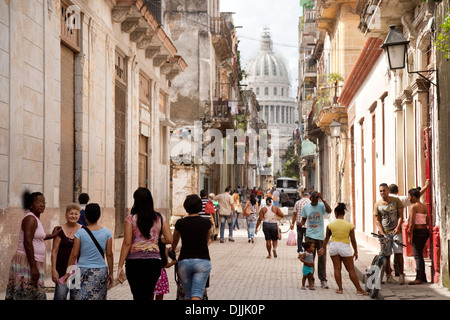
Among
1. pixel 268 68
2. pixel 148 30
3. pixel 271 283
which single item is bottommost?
pixel 271 283

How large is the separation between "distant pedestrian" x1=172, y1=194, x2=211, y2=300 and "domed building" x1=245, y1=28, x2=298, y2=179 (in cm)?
17781

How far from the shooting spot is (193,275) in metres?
7.38

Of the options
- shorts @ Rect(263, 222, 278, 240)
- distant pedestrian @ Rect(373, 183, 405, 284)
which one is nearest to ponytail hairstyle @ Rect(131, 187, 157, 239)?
distant pedestrian @ Rect(373, 183, 405, 284)

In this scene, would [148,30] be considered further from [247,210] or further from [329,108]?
[329,108]

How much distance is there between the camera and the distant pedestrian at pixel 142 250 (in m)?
7.08

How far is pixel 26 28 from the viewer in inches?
454

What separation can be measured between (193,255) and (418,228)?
5.03m

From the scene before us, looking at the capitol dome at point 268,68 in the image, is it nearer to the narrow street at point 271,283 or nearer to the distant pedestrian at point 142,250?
the narrow street at point 271,283

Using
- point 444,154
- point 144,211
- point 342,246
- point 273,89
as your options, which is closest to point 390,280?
point 342,246

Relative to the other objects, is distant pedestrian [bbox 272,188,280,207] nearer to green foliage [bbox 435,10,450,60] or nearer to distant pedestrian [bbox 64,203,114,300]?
green foliage [bbox 435,10,450,60]

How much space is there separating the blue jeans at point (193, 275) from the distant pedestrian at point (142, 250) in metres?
0.25

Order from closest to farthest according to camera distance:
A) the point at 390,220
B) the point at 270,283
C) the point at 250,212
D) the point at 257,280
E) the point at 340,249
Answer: the point at 340,249 < the point at 390,220 < the point at 270,283 < the point at 257,280 < the point at 250,212

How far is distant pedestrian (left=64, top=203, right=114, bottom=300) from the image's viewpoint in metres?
6.84
